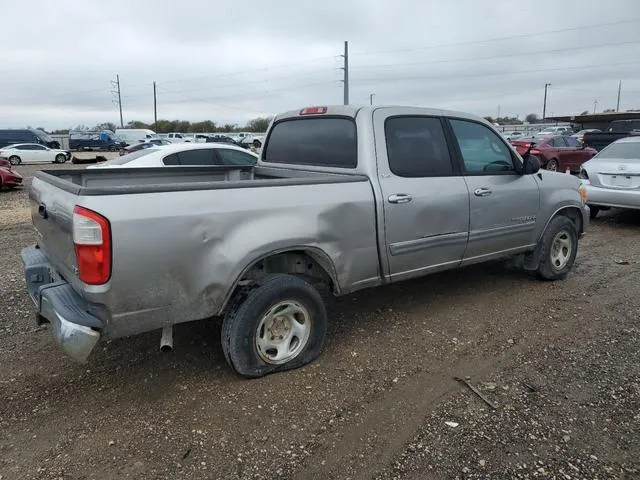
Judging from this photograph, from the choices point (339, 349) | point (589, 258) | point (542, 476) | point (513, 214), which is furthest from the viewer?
point (589, 258)

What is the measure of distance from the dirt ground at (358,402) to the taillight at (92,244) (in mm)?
955

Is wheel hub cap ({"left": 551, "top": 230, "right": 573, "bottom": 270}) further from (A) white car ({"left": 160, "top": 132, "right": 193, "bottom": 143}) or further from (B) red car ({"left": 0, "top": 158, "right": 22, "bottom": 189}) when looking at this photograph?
(A) white car ({"left": 160, "top": 132, "right": 193, "bottom": 143})

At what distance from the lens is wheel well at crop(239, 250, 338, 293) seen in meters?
3.70

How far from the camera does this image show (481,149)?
500cm

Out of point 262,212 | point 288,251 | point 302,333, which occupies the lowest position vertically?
point 302,333

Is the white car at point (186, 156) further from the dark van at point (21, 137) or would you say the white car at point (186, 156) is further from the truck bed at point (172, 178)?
the dark van at point (21, 137)

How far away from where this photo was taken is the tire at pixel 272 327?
11.3ft

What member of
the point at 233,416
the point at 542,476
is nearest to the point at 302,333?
the point at 233,416

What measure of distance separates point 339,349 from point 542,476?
1801 mm

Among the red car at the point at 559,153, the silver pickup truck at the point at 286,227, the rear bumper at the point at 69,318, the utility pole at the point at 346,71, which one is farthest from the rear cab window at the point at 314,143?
the utility pole at the point at 346,71

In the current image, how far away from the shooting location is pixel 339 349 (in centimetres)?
417

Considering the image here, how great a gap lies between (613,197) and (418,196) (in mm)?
6576

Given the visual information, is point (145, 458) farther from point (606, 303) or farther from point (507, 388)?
point (606, 303)

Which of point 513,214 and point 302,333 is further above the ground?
point 513,214
